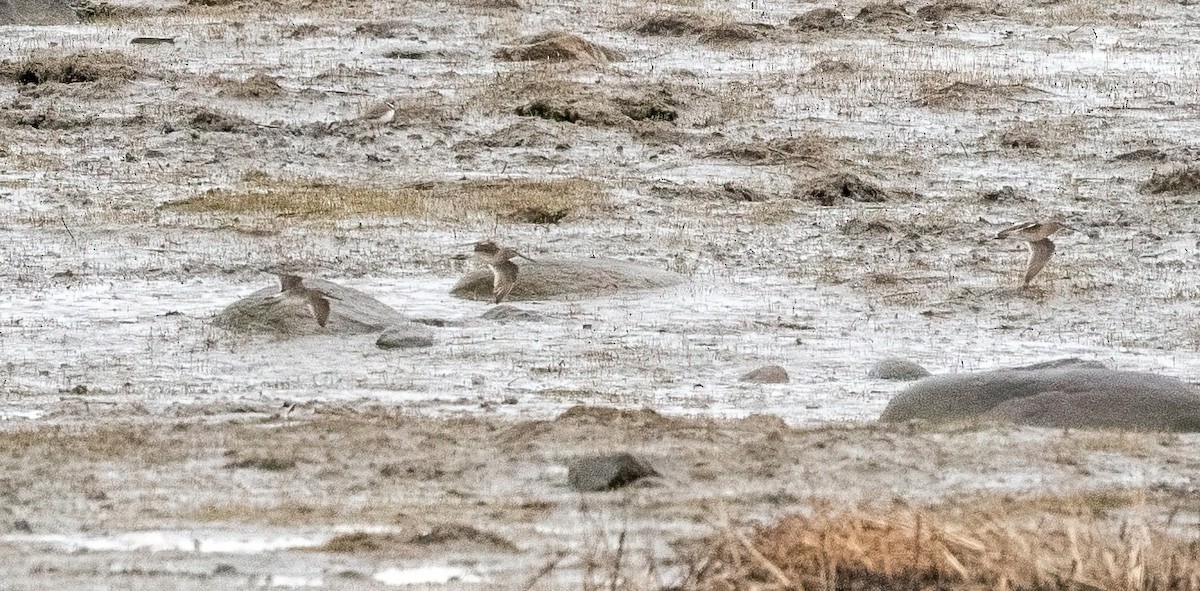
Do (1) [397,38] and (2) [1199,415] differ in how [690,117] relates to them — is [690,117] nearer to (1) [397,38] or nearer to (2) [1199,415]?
(1) [397,38]

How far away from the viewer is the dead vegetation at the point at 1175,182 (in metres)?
15.6

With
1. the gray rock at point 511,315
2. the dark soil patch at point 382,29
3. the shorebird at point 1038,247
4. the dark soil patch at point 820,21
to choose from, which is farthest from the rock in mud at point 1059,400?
the dark soil patch at point 820,21

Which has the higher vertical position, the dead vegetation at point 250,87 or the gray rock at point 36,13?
the gray rock at point 36,13

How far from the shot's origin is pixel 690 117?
19.1m

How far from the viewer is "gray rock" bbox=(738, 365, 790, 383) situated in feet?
31.1

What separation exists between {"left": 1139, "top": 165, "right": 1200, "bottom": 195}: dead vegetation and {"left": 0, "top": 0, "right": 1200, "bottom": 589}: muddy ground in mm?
95

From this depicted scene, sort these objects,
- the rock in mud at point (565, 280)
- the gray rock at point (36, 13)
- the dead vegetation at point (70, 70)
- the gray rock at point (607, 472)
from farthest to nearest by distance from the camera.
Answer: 1. the gray rock at point (36, 13)
2. the dead vegetation at point (70, 70)
3. the rock in mud at point (565, 280)
4. the gray rock at point (607, 472)

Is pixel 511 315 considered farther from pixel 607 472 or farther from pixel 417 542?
pixel 417 542

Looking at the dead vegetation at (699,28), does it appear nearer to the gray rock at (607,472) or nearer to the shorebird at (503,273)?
the shorebird at (503,273)

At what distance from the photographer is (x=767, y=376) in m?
9.50

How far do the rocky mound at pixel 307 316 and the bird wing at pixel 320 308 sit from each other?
32 millimetres

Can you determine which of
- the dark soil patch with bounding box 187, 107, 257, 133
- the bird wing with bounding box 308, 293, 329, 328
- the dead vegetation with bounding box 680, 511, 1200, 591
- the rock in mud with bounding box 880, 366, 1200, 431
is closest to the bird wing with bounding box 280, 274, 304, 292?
the bird wing with bounding box 308, 293, 329, 328

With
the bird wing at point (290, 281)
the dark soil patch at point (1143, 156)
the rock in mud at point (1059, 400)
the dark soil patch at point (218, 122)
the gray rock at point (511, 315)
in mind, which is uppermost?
the dark soil patch at point (1143, 156)

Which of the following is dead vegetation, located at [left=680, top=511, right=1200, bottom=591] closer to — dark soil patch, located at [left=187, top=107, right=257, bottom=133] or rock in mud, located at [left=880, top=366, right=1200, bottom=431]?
rock in mud, located at [left=880, top=366, right=1200, bottom=431]
